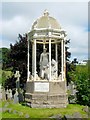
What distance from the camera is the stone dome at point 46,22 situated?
15.7 m

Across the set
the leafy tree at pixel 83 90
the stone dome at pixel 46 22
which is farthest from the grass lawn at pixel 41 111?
the stone dome at pixel 46 22

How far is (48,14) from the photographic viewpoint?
1641 centimetres

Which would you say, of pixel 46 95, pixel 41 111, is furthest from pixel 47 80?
pixel 41 111

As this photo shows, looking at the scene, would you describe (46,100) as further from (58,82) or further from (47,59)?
(47,59)

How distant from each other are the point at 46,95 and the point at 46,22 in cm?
419

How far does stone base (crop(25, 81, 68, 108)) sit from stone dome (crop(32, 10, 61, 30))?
3.20 metres

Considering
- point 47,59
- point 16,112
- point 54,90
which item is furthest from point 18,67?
point 16,112

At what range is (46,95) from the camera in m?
14.4

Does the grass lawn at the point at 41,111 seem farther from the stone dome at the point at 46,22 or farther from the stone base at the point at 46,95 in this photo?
the stone dome at the point at 46,22

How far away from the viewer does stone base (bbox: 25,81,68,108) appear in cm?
1437

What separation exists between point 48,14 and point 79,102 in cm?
549

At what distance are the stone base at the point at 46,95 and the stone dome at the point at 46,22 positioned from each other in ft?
10.5

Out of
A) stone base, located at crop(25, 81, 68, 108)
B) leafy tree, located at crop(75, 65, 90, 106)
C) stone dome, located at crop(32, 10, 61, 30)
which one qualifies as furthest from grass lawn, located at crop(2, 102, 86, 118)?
stone dome, located at crop(32, 10, 61, 30)

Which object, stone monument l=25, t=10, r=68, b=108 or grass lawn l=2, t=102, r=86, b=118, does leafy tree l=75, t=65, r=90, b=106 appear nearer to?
stone monument l=25, t=10, r=68, b=108
